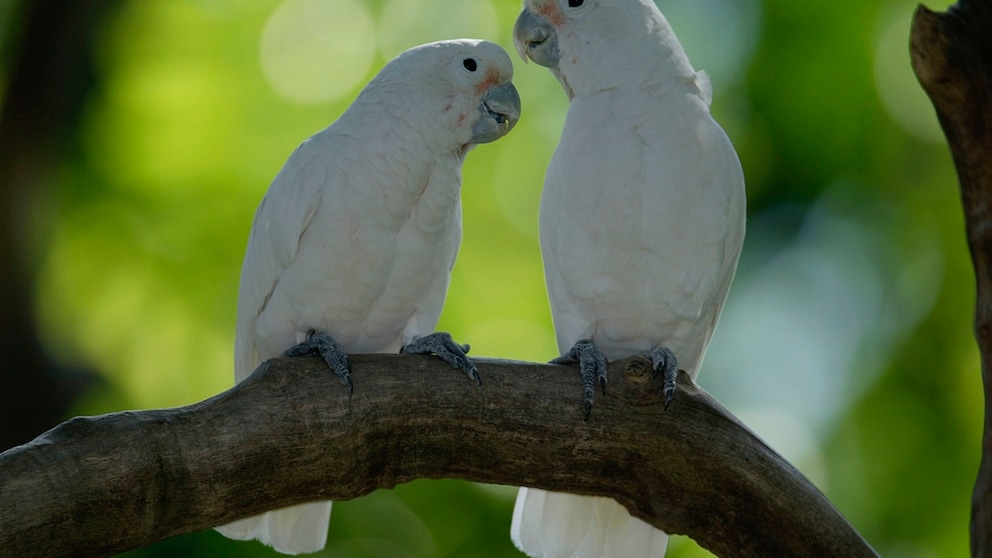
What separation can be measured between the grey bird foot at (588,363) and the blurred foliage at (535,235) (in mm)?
3615

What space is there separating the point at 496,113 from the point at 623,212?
0.52 meters

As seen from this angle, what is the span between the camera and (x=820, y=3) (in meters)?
7.73

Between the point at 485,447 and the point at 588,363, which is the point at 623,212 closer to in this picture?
the point at 588,363

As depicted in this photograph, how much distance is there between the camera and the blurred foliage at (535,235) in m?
6.55

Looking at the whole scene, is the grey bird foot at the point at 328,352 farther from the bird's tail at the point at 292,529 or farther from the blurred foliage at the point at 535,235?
the blurred foliage at the point at 535,235

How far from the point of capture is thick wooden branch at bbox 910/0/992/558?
2.55 m

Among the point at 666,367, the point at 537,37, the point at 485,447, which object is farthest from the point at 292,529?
the point at 537,37

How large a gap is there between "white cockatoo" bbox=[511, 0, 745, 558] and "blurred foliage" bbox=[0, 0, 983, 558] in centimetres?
338

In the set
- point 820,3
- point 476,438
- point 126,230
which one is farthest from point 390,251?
point 820,3

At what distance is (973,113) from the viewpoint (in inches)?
102

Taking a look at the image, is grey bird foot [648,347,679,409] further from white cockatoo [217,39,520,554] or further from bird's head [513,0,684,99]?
bird's head [513,0,684,99]

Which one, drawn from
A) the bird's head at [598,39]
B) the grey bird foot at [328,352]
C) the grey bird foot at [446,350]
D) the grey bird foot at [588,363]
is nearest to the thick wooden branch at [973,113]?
the bird's head at [598,39]

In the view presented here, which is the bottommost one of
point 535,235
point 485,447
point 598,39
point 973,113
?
point 485,447

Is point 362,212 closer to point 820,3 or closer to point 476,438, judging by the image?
point 476,438
